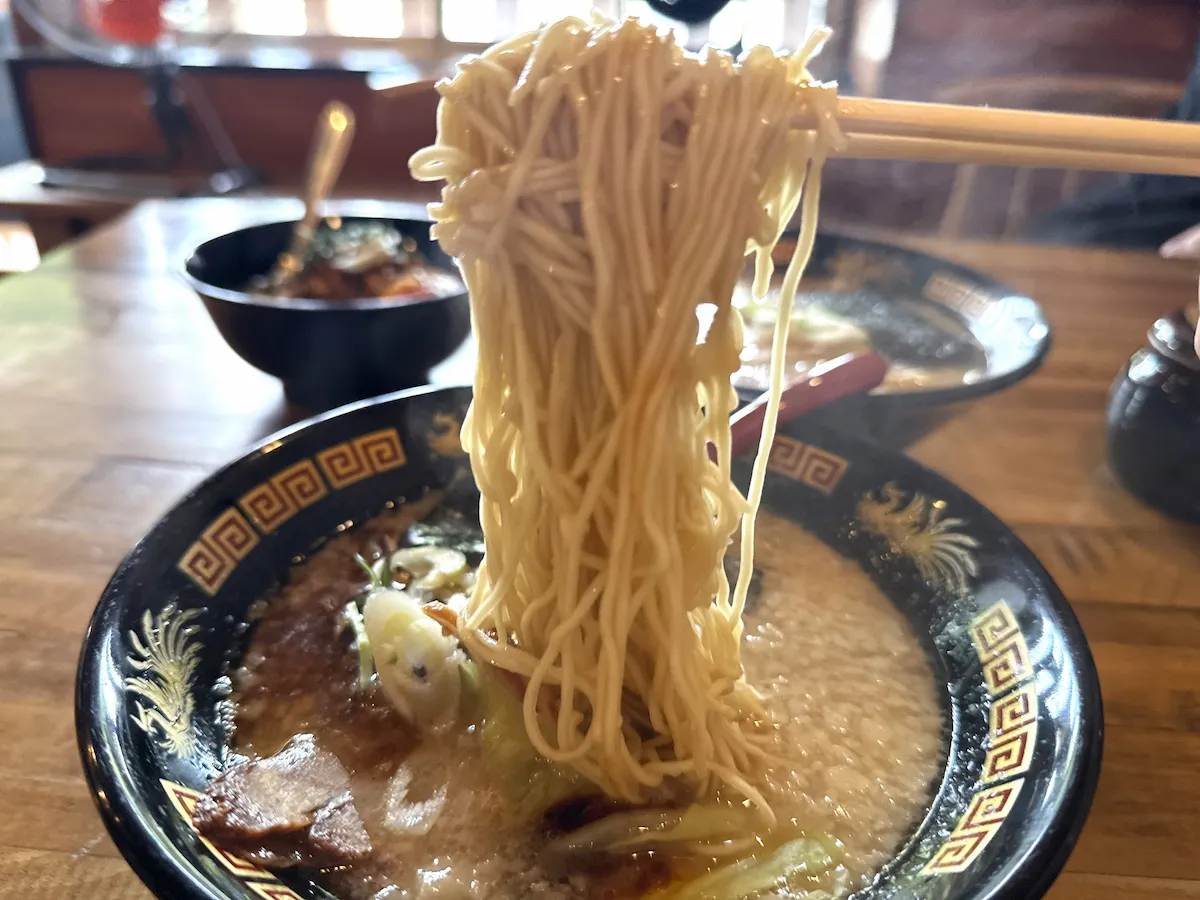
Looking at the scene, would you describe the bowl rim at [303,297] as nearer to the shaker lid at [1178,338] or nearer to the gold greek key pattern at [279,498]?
the gold greek key pattern at [279,498]

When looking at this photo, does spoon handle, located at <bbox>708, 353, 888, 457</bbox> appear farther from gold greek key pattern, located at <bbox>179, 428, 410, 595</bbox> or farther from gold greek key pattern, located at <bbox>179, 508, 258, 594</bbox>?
gold greek key pattern, located at <bbox>179, 508, 258, 594</bbox>

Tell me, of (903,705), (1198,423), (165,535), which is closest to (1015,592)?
(903,705)

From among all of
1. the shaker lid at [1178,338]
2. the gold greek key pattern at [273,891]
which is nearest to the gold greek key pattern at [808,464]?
the shaker lid at [1178,338]

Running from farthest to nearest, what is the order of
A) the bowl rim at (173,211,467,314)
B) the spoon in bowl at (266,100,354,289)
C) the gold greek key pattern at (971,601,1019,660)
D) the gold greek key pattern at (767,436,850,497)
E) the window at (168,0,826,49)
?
1. the window at (168,0,826,49)
2. the spoon in bowl at (266,100,354,289)
3. the bowl rim at (173,211,467,314)
4. the gold greek key pattern at (767,436,850,497)
5. the gold greek key pattern at (971,601,1019,660)

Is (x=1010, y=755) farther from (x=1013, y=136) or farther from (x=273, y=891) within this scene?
(x=273, y=891)

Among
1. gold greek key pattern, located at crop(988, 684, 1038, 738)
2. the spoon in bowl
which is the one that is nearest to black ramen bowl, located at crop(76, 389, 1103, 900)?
gold greek key pattern, located at crop(988, 684, 1038, 738)

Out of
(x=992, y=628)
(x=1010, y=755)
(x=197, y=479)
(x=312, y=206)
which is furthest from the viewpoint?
(x=312, y=206)

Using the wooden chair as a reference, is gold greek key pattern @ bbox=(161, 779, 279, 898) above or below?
below

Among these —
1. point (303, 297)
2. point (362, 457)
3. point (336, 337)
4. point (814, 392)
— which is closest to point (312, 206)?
point (303, 297)

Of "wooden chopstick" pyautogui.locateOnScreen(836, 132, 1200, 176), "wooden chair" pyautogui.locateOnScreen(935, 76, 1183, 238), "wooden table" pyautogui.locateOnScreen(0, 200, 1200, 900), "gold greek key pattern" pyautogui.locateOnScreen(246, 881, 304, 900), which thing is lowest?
"wooden table" pyautogui.locateOnScreen(0, 200, 1200, 900)
